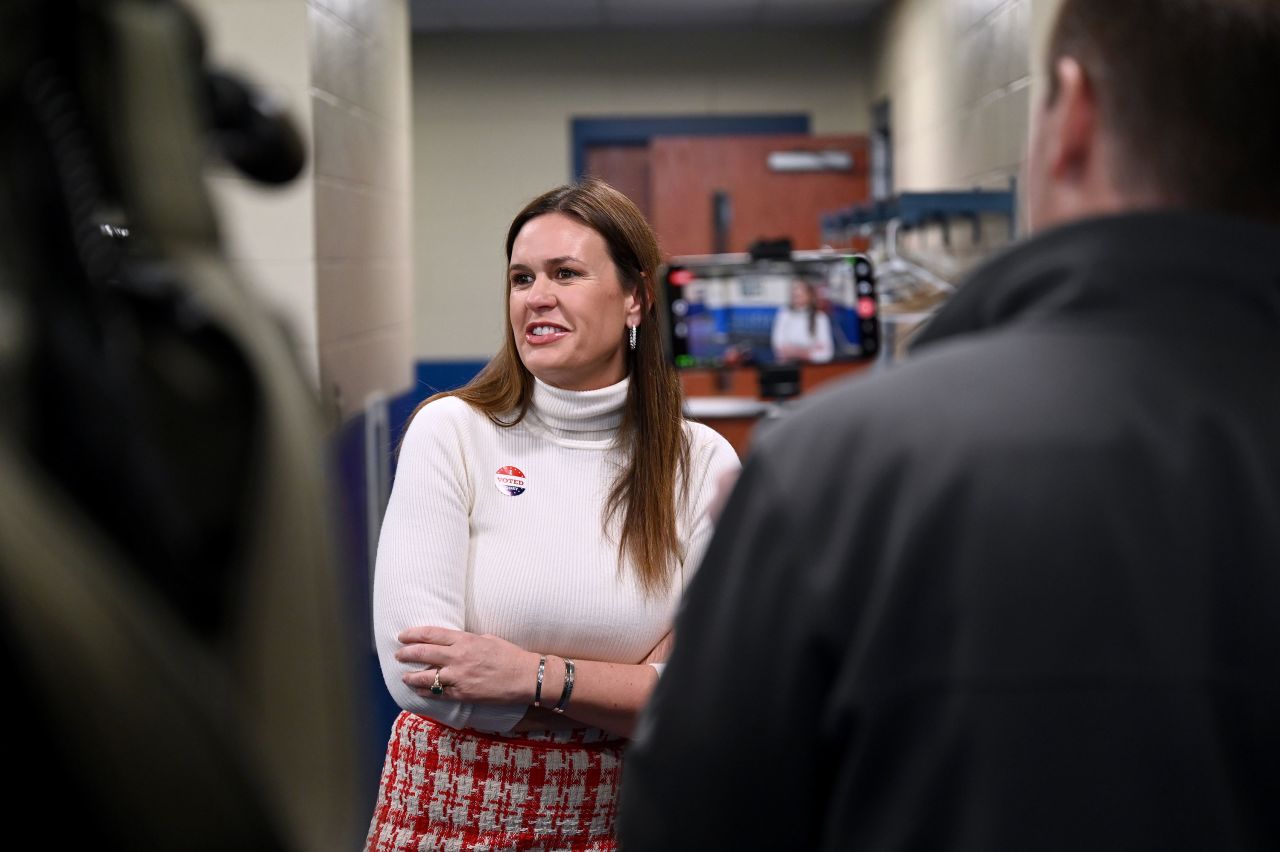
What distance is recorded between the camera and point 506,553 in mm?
1539

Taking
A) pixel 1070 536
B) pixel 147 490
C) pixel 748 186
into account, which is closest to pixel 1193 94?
pixel 1070 536

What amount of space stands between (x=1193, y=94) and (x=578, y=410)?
42.8 inches

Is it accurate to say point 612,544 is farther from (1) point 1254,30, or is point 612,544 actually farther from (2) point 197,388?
(2) point 197,388

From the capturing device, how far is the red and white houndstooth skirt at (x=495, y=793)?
147 cm

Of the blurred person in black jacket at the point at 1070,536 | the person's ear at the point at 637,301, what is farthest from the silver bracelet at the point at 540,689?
the blurred person in black jacket at the point at 1070,536

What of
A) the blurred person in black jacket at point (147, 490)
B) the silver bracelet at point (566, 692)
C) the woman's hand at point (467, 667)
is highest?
the blurred person in black jacket at point (147, 490)

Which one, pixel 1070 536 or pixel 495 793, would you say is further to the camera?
pixel 495 793

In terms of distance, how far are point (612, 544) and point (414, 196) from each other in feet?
18.5

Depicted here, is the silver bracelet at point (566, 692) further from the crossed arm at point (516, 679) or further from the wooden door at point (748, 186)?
the wooden door at point (748, 186)

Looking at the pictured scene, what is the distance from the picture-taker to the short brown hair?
654 millimetres

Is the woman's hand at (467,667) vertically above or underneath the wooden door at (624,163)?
underneath

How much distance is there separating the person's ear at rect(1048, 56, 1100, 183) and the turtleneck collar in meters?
1.02

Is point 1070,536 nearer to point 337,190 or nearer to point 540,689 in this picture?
point 540,689

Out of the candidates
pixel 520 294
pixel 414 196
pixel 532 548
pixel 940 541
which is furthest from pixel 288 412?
pixel 414 196
